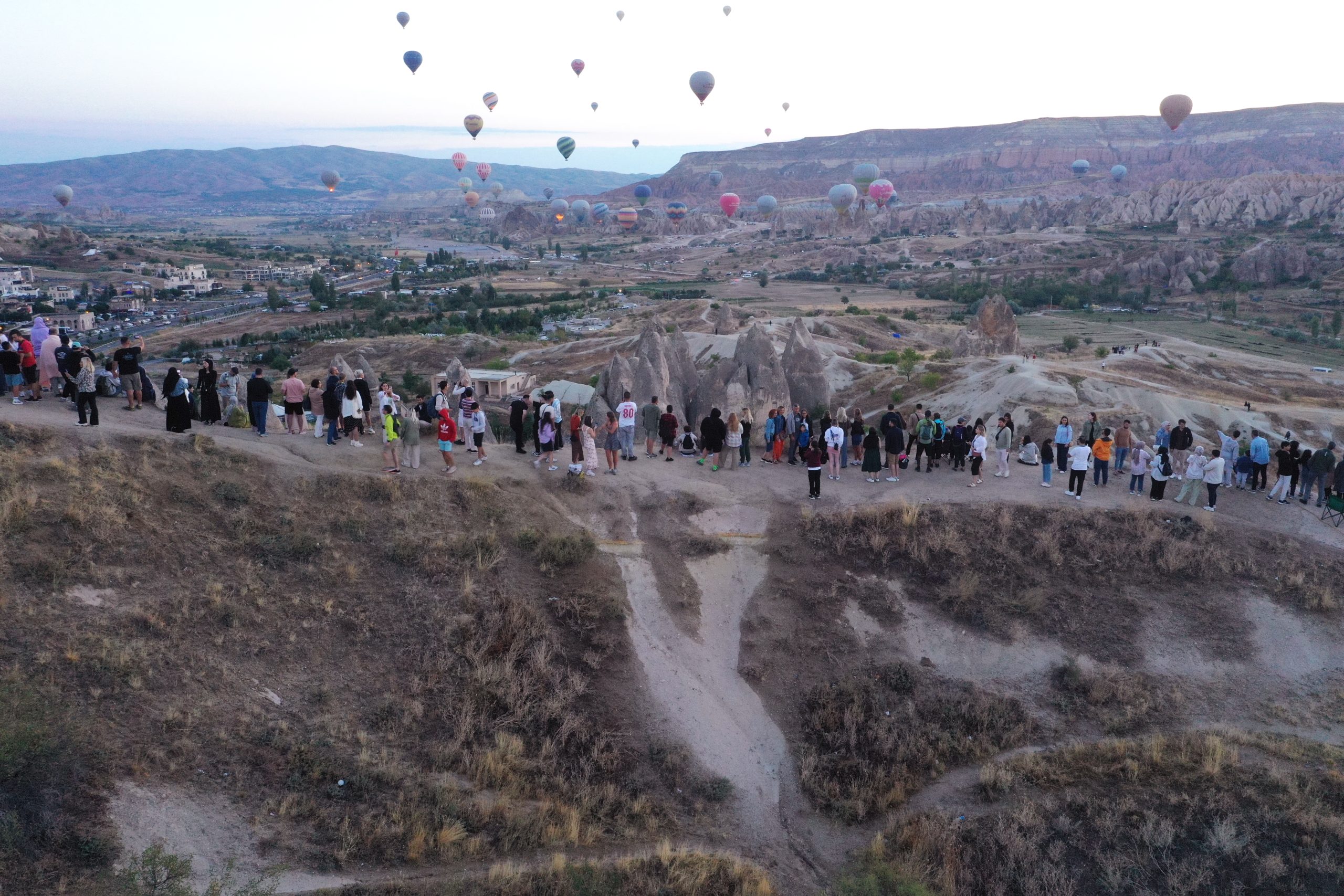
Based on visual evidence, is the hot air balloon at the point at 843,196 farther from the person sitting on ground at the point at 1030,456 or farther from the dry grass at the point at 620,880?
the dry grass at the point at 620,880

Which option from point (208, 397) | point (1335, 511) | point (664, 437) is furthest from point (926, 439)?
point (208, 397)

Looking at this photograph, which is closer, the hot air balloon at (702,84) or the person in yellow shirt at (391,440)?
the person in yellow shirt at (391,440)

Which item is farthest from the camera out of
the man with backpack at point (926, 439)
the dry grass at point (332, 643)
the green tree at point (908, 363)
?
the green tree at point (908, 363)

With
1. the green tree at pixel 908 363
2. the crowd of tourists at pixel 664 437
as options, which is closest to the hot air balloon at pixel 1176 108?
the green tree at pixel 908 363

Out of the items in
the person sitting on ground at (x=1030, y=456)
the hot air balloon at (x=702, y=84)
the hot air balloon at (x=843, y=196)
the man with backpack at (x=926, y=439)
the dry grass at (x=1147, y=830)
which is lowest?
the dry grass at (x=1147, y=830)

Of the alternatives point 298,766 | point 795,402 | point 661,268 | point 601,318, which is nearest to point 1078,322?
point 601,318

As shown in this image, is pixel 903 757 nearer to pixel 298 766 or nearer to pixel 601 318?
pixel 298 766
